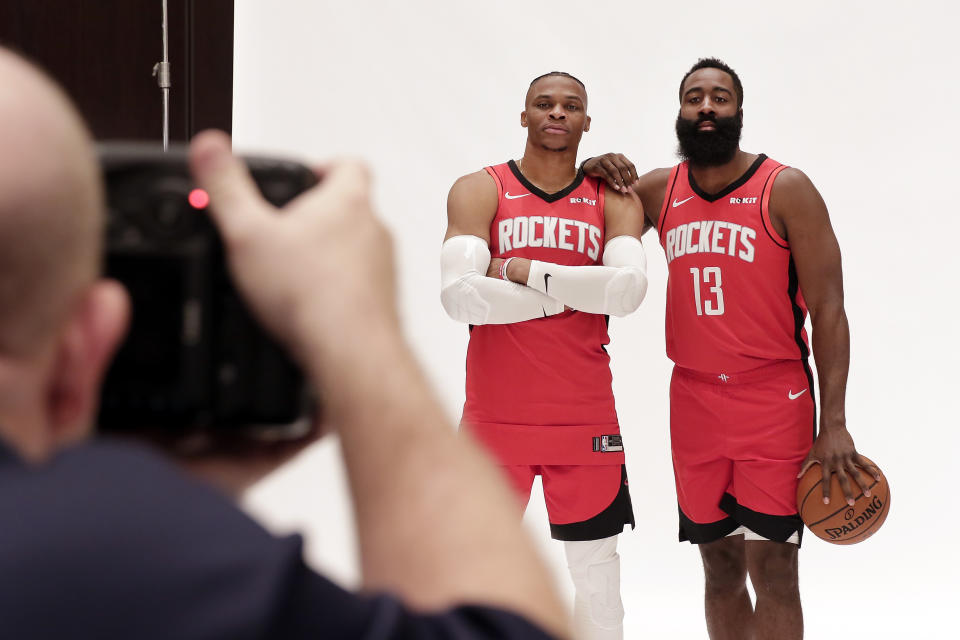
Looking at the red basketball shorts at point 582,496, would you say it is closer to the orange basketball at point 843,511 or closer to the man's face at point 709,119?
the orange basketball at point 843,511

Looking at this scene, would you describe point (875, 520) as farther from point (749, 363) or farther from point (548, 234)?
point (548, 234)

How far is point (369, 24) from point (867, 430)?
300 cm

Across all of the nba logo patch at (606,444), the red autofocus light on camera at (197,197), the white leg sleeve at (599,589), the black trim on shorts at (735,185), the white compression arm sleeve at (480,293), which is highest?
the red autofocus light on camera at (197,197)

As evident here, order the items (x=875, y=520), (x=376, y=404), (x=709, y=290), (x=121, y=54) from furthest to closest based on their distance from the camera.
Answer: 1. (x=121, y=54)
2. (x=709, y=290)
3. (x=875, y=520)
4. (x=376, y=404)

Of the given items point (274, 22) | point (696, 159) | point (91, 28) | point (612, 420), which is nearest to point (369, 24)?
point (274, 22)

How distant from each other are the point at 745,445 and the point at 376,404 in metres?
2.57

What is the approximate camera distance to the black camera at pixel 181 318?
1.63 ft

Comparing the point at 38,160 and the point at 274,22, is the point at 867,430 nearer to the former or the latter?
the point at 274,22

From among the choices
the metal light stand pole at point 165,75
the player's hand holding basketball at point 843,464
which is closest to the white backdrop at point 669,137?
the metal light stand pole at point 165,75

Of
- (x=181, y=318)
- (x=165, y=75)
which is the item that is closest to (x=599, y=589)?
(x=165, y=75)

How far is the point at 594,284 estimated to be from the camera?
2.78 meters

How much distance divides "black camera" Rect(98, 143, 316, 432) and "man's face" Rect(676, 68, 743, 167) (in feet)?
8.49

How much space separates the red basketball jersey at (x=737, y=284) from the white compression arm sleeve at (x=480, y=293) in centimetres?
40

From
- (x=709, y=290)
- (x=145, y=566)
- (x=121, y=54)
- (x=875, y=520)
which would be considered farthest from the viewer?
(x=121, y=54)
